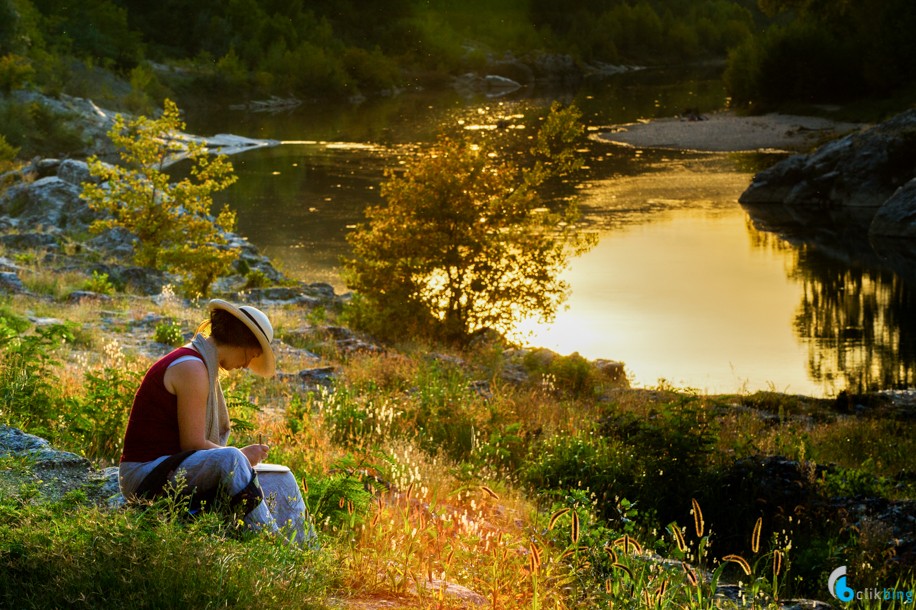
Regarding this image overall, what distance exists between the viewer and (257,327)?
5.27 m

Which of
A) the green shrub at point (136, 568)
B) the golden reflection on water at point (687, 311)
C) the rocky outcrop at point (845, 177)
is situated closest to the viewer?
the green shrub at point (136, 568)

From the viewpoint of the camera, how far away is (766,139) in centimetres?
4812

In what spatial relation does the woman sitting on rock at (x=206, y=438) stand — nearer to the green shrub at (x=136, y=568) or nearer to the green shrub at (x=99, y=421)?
the green shrub at (x=136, y=568)

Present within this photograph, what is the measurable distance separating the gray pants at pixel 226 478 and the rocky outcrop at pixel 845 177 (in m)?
30.6

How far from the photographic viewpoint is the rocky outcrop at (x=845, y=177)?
34.7 m

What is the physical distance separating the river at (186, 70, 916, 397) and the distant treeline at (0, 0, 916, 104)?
13.1 meters

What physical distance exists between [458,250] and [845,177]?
22281 mm

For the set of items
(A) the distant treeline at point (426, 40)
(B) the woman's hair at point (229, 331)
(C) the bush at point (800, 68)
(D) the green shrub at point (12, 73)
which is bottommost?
(B) the woman's hair at point (229, 331)

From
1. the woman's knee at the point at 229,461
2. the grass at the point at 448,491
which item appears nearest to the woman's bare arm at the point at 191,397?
the woman's knee at the point at 229,461

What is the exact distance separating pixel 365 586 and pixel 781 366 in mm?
14505

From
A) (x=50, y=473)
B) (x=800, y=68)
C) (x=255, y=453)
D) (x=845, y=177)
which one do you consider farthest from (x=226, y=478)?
(x=800, y=68)

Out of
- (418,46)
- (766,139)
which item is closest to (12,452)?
(766,139)

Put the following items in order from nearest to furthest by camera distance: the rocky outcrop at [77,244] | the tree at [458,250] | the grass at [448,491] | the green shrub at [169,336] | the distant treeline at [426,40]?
the grass at [448,491], the green shrub at [169,336], the tree at [458,250], the rocky outcrop at [77,244], the distant treeline at [426,40]

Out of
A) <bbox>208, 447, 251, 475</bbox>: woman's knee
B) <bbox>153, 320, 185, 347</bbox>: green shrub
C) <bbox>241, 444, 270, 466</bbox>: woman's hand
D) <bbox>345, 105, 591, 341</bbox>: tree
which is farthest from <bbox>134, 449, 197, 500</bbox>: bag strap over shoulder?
<bbox>345, 105, 591, 341</bbox>: tree
